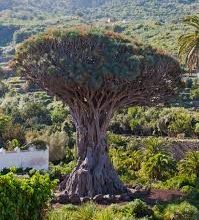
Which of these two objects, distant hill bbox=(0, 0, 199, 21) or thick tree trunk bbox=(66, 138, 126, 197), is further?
distant hill bbox=(0, 0, 199, 21)

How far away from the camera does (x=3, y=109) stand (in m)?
50.9

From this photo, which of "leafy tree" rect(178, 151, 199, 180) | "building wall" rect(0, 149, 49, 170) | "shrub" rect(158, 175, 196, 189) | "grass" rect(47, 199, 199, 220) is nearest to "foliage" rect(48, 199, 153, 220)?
"grass" rect(47, 199, 199, 220)

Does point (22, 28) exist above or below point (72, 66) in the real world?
above

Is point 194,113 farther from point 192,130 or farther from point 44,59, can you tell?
point 44,59

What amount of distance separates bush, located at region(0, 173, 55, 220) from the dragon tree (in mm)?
6999

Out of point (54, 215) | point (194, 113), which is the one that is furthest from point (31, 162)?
point (194, 113)

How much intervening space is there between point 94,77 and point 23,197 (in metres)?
7.77

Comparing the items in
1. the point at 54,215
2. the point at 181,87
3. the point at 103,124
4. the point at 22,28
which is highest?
the point at 22,28

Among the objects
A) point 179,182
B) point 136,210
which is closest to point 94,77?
point 136,210

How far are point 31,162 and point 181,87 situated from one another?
383 inches

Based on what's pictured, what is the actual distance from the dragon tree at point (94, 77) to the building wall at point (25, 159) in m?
6.86

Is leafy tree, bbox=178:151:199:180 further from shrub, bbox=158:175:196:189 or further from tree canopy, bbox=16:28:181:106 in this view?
tree canopy, bbox=16:28:181:106

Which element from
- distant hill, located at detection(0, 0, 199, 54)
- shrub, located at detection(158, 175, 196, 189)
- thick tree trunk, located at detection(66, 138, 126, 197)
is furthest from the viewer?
distant hill, located at detection(0, 0, 199, 54)

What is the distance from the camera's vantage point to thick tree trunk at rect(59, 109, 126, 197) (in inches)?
874
